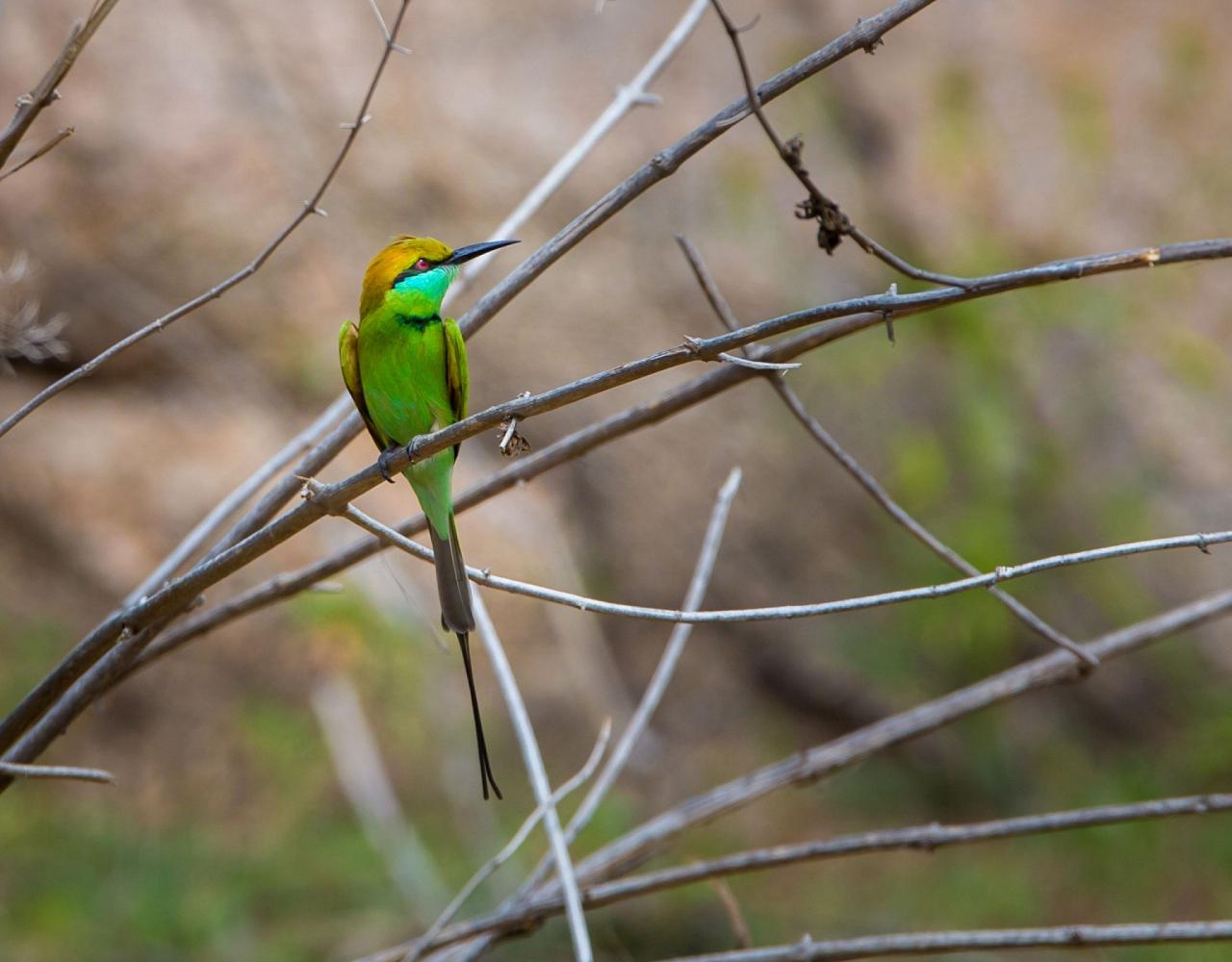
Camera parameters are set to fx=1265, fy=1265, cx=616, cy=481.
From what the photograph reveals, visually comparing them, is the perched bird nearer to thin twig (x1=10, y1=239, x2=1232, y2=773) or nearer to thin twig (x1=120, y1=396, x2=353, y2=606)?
thin twig (x1=120, y1=396, x2=353, y2=606)

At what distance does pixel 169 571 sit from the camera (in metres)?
1.79

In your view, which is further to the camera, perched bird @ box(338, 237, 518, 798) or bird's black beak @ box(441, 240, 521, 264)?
perched bird @ box(338, 237, 518, 798)

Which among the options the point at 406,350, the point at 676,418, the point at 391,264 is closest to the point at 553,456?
the point at 406,350

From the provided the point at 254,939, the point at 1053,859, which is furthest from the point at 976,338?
the point at 254,939

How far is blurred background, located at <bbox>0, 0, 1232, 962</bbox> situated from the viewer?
4.14 meters

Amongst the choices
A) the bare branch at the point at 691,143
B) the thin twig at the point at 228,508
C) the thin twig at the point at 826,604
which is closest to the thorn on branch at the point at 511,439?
the thin twig at the point at 826,604

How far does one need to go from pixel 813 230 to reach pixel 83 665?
3.54 meters

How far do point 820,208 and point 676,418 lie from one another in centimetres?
309

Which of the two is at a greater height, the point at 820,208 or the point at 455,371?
the point at 455,371

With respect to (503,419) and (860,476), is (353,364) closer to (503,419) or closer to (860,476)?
(860,476)

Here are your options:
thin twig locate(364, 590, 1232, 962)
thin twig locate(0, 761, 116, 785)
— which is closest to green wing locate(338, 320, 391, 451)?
thin twig locate(364, 590, 1232, 962)

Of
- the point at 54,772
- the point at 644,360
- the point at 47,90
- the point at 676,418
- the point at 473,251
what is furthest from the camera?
the point at 676,418

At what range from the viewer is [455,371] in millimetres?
2445

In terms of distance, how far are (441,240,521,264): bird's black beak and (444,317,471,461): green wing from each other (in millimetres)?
120
